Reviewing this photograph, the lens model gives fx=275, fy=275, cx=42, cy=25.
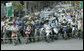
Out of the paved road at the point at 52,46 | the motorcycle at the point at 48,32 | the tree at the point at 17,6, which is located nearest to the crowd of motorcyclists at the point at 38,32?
the motorcycle at the point at 48,32

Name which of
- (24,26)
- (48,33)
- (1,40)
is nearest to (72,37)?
(48,33)

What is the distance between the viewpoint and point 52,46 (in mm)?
17328

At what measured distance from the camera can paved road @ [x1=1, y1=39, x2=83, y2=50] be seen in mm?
16820

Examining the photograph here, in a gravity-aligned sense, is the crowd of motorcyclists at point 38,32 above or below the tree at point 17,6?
below

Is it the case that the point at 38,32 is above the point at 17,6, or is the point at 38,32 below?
below

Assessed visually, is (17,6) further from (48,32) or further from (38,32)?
(48,32)

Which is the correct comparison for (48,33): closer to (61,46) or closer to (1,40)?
(61,46)

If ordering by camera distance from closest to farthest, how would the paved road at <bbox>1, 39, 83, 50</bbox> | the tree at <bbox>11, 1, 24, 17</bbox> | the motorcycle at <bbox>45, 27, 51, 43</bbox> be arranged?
the paved road at <bbox>1, 39, 83, 50</bbox>
the motorcycle at <bbox>45, 27, 51, 43</bbox>
the tree at <bbox>11, 1, 24, 17</bbox>

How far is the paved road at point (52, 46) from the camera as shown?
662 inches

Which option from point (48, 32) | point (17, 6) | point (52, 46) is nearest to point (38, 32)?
point (48, 32)

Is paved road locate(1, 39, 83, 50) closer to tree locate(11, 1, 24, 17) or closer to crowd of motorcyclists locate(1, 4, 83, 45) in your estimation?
crowd of motorcyclists locate(1, 4, 83, 45)

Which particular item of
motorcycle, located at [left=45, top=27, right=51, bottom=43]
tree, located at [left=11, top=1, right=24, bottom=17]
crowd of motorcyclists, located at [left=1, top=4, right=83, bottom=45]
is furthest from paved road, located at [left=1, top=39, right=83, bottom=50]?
tree, located at [left=11, top=1, right=24, bottom=17]

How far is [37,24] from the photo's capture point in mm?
20406

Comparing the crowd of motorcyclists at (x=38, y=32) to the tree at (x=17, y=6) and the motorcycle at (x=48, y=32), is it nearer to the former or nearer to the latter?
the motorcycle at (x=48, y=32)
